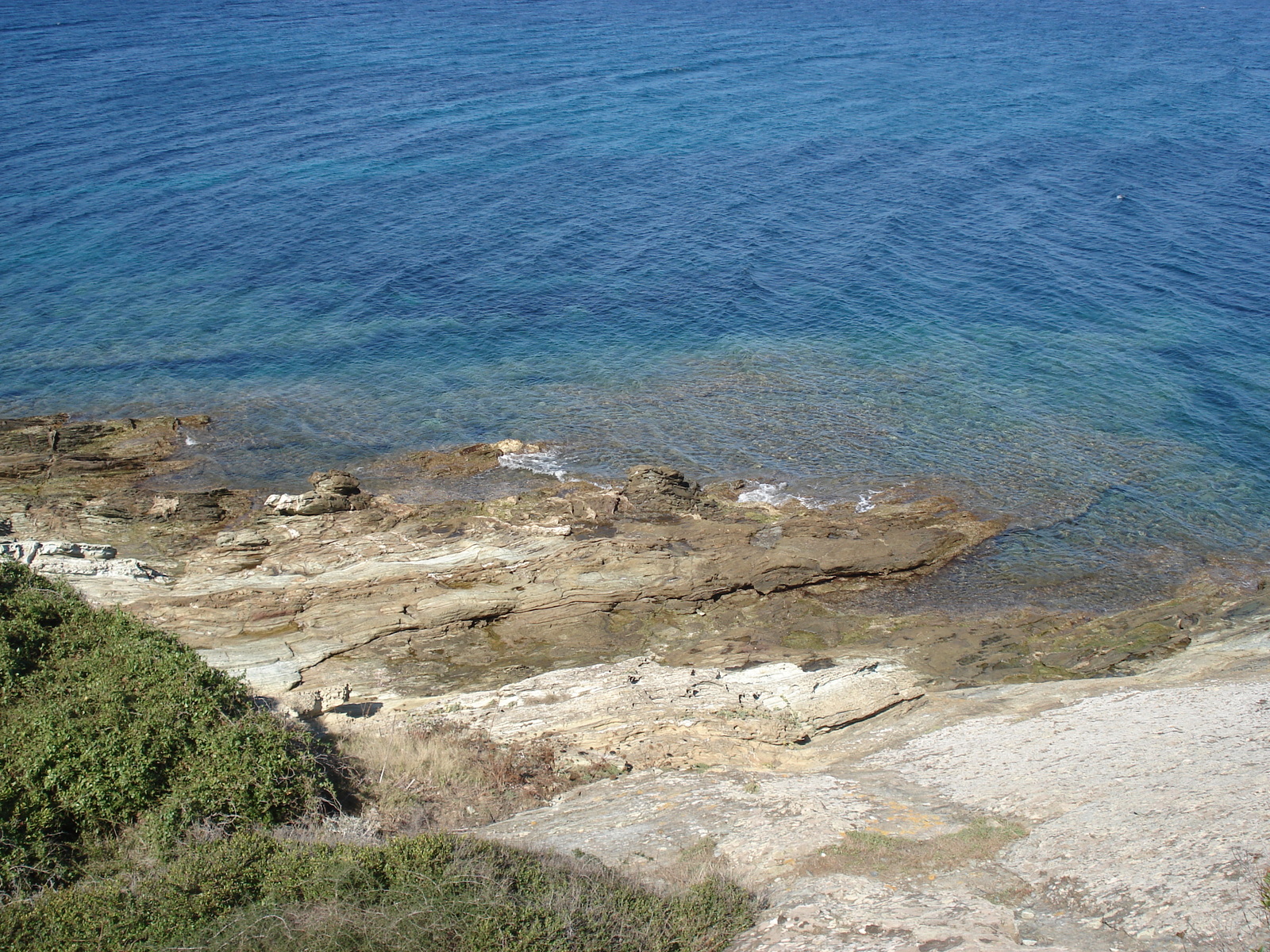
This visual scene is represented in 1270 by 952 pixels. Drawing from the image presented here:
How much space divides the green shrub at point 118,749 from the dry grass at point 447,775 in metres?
1.42

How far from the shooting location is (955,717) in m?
20.3

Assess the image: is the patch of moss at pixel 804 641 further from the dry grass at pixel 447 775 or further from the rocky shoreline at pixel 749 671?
the dry grass at pixel 447 775

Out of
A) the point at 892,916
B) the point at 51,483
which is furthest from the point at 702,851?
the point at 51,483

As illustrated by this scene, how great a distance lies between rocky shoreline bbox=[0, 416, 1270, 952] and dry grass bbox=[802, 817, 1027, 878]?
0.11m

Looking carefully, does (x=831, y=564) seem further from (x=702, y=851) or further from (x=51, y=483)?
(x=51, y=483)

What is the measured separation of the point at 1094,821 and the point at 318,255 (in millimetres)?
46013

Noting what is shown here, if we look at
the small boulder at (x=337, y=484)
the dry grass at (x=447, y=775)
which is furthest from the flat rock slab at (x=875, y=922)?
the small boulder at (x=337, y=484)

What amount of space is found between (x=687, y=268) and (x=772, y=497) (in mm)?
22150

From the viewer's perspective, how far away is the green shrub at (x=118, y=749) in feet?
46.2

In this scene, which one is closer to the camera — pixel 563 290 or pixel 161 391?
pixel 161 391

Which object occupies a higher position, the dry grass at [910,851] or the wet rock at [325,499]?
the wet rock at [325,499]

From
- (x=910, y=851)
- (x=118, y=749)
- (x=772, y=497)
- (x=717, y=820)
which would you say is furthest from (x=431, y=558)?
(x=910, y=851)

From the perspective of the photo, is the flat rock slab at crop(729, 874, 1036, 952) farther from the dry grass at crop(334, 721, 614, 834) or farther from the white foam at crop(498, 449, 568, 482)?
the white foam at crop(498, 449, 568, 482)

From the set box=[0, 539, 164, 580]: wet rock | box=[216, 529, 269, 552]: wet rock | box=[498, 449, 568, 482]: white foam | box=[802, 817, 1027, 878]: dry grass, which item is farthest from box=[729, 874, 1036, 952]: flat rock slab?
box=[498, 449, 568, 482]: white foam
